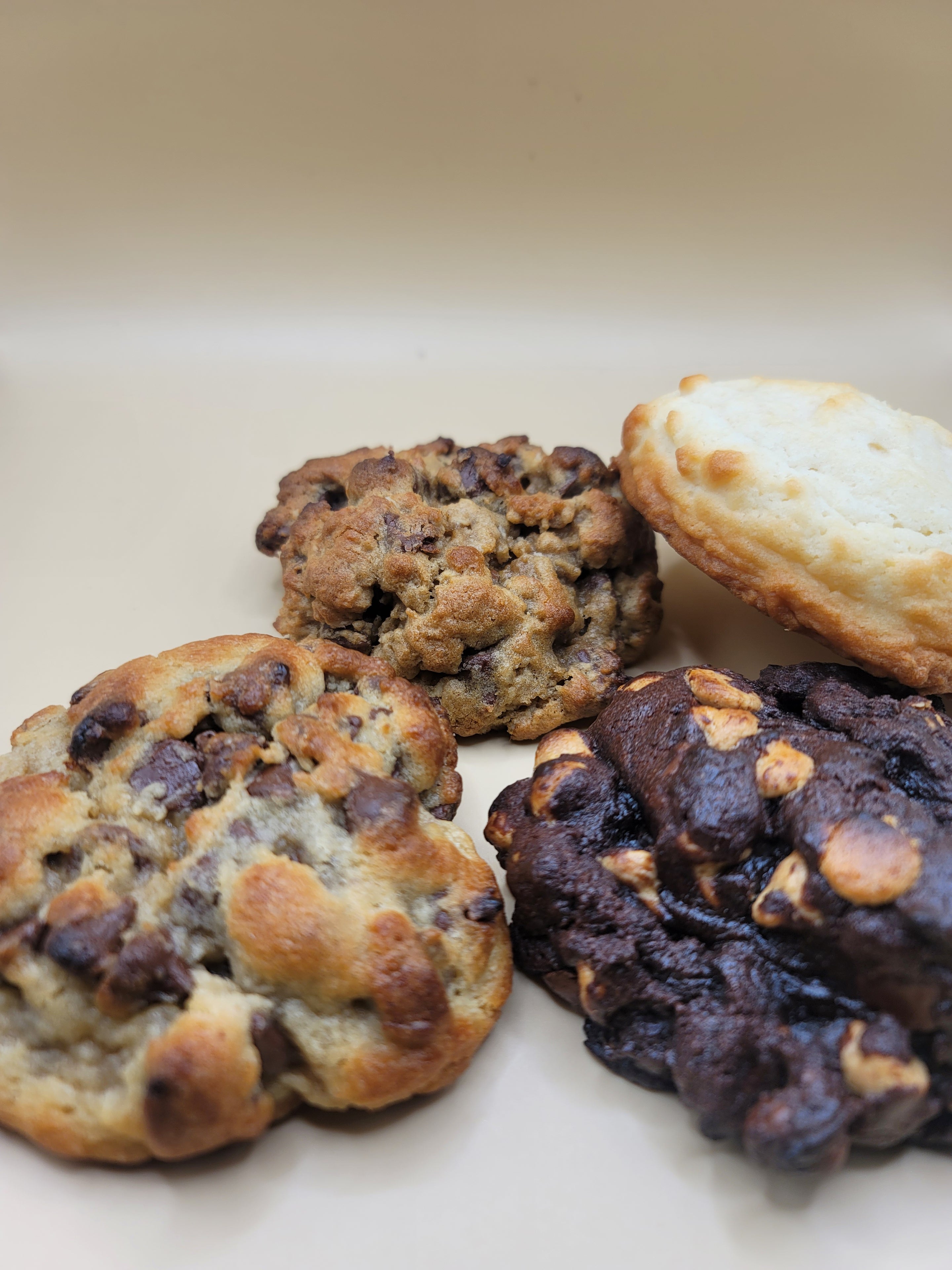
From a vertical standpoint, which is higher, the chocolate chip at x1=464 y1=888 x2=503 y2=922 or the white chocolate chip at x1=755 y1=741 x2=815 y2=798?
the white chocolate chip at x1=755 y1=741 x2=815 y2=798

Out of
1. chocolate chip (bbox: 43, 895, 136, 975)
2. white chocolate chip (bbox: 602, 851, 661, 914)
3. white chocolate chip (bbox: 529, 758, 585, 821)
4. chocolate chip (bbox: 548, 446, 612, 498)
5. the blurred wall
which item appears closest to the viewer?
chocolate chip (bbox: 43, 895, 136, 975)

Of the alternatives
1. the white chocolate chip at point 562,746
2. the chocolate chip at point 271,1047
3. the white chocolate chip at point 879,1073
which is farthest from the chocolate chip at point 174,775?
the white chocolate chip at point 879,1073

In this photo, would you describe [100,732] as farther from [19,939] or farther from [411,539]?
[411,539]

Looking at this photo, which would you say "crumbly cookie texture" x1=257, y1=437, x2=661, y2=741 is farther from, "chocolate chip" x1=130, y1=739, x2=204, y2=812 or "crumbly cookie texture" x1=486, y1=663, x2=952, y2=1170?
"chocolate chip" x1=130, y1=739, x2=204, y2=812

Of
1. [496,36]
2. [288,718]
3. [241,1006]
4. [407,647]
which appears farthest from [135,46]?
[241,1006]

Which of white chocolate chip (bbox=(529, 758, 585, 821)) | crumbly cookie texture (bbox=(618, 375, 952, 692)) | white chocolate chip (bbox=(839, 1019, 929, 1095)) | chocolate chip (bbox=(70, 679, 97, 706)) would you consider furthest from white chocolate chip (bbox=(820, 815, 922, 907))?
chocolate chip (bbox=(70, 679, 97, 706))

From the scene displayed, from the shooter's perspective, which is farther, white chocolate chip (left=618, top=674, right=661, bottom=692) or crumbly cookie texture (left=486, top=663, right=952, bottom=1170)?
white chocolate chip (left=618, top=674, right=661, bottom=692)

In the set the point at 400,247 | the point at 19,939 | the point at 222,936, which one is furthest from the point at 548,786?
the point at 400,247
